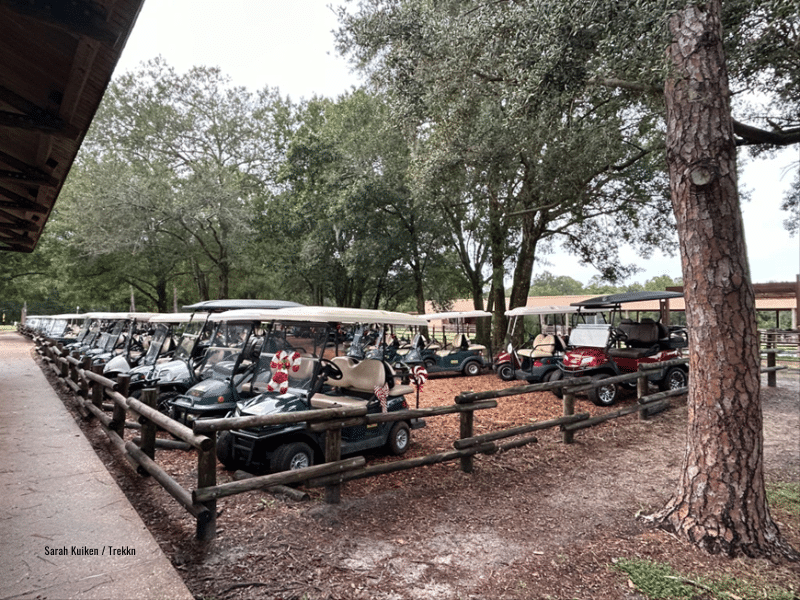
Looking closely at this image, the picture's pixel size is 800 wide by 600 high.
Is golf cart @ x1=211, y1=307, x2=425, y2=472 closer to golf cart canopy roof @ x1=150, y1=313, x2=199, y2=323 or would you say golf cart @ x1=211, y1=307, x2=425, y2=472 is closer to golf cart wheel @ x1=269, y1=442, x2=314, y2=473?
golf cart wheel @ x1=269, y1=442, x2=314, y2=473

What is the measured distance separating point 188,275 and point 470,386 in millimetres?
28698

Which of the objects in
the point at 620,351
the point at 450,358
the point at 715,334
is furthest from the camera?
the point at 450,358

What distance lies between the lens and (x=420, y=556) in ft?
11.6

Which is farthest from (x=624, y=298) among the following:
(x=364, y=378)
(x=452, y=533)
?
(x=452, y=533)

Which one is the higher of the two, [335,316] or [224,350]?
[335,316]

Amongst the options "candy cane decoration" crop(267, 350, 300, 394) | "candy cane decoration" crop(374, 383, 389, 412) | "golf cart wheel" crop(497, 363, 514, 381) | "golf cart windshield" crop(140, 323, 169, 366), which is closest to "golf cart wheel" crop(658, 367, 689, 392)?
"golf cart wheel" crop(497, 363, 514, 381)

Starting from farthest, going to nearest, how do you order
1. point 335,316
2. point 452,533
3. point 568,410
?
point 568,410 → point 335,316 → point 452,533

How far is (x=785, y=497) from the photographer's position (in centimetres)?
514

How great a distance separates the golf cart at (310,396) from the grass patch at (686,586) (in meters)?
2.71

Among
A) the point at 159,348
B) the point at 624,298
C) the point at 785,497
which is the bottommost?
the point at 785,497

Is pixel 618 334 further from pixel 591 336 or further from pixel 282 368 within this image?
pixel 282 368

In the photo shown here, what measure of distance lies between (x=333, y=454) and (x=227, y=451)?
1465mm

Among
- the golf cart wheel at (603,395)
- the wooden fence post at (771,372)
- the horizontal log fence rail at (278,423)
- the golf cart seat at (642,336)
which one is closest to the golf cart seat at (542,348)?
the golf cart seat at (642,336)

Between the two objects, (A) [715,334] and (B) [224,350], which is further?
(B) [224,350]
